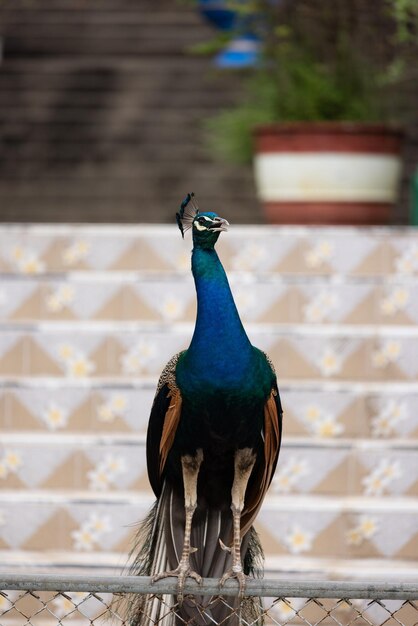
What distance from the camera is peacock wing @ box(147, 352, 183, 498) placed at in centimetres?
251

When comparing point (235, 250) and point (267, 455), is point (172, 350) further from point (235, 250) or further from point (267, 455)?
point (267, 455)


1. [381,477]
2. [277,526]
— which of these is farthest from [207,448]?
[381,477]

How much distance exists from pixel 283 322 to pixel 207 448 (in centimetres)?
194

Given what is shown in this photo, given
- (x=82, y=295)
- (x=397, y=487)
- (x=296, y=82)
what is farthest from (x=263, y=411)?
(x=296, y=82)

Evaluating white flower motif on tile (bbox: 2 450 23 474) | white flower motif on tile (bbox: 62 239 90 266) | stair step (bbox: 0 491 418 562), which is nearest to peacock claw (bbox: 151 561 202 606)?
stair step (bbox: 0 491 418 562)

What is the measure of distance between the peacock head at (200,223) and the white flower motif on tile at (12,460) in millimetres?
1642

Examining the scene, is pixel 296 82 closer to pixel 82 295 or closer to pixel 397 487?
pixel 82 295

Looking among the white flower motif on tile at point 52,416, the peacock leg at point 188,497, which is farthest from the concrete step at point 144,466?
the peacock leg at point 188,497

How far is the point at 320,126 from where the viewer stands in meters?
4.98

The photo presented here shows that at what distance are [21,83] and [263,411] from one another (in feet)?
16.9

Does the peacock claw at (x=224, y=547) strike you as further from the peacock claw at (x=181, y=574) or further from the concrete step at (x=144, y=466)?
the concrete step at (x=144, y=466)

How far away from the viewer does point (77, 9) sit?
717cm

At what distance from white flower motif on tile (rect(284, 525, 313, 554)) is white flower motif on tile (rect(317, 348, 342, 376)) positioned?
778 mm

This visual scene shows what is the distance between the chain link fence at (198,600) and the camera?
2062 mm
